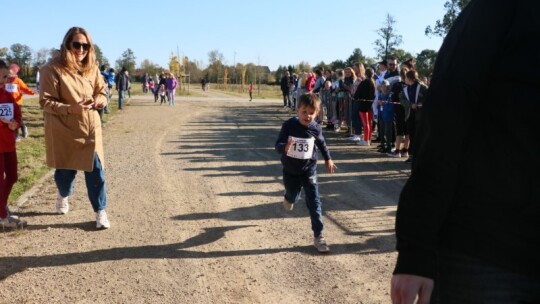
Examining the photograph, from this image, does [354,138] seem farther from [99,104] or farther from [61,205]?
[99,104]

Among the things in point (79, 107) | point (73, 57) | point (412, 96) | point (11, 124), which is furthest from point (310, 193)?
point (412, 96)

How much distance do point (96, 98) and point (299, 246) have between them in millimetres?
2770

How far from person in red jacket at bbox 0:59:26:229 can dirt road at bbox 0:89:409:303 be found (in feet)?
0.92

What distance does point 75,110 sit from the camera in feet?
16.9

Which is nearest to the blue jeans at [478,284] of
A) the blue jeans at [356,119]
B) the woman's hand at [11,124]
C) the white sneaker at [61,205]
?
the woman's hand at [11,124]

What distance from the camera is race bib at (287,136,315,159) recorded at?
5117 mm

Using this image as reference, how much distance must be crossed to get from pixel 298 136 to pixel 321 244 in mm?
1158

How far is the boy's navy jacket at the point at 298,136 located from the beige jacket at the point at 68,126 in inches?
81.1

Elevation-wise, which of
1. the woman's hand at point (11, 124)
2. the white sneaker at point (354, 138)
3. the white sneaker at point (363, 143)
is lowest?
the white sneaker at point (363, 143)

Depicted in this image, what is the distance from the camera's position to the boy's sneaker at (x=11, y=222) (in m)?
5.42

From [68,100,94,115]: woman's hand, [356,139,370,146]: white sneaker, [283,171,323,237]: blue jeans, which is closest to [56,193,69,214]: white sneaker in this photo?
[68,100,94,115]: woman's hand

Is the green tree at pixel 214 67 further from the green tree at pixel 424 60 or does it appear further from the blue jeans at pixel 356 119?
the blue jeans at pixel 356 119

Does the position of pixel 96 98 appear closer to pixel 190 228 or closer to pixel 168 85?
pixel 190 228

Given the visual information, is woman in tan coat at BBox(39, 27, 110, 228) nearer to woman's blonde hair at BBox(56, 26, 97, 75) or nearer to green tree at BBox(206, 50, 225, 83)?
woman's blonde hair at BBox(56, 26, 97, 75)
